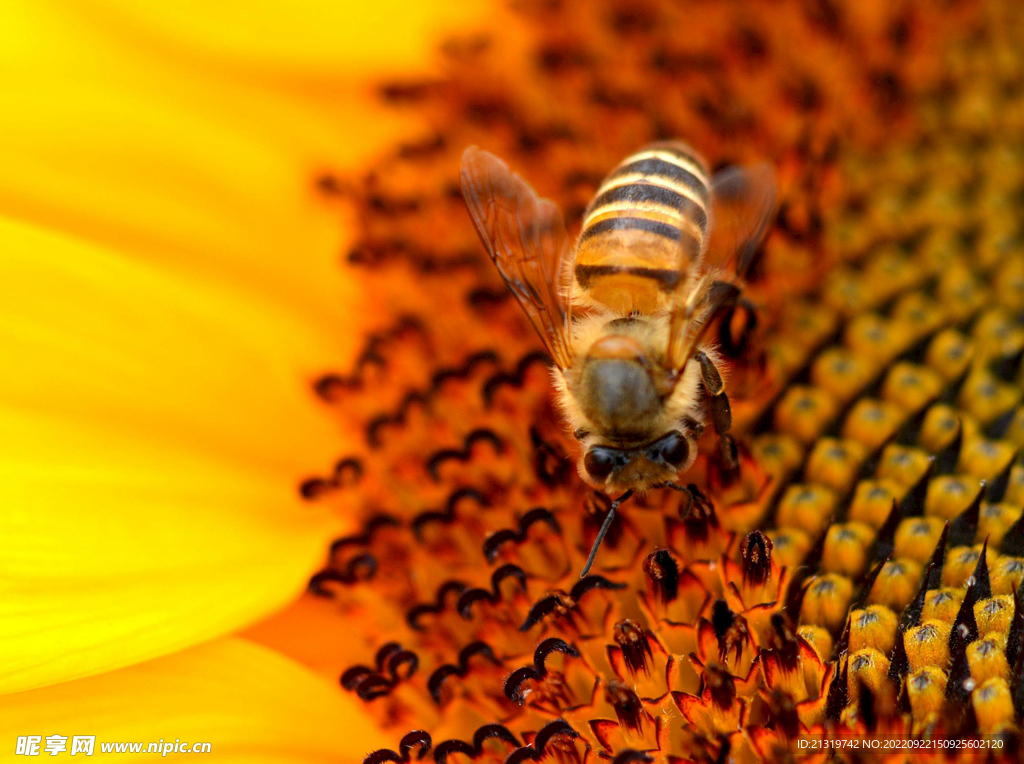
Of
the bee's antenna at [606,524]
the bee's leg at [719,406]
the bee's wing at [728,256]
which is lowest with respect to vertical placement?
the bee's antenna at [606,524]

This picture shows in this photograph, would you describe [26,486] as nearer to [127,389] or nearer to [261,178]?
[127,389]

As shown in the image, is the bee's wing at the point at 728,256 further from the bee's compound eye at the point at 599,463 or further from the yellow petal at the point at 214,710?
the yellow petal at the point at 214,710

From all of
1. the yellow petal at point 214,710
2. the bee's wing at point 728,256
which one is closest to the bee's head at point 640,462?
the bee's wing at point 728,256

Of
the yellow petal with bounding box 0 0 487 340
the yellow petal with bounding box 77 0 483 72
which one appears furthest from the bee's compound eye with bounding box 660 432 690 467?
the yellow petal with bounding box 77 0 483 72

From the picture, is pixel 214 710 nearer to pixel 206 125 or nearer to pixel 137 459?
pixel 137 459

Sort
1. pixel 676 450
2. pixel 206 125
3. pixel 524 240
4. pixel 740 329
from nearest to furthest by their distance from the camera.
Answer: pixel 676 450 < pixel 524 240 < pixel 740 329 < pixel 206 125

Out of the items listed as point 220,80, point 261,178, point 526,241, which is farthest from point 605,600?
point 220,80

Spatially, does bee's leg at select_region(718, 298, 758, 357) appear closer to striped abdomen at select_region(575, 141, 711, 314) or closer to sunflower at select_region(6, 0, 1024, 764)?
sunflower at select_region(6, 0, 1024, 764)

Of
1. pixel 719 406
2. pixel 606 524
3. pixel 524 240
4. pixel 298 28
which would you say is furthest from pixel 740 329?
pixel 298 28
